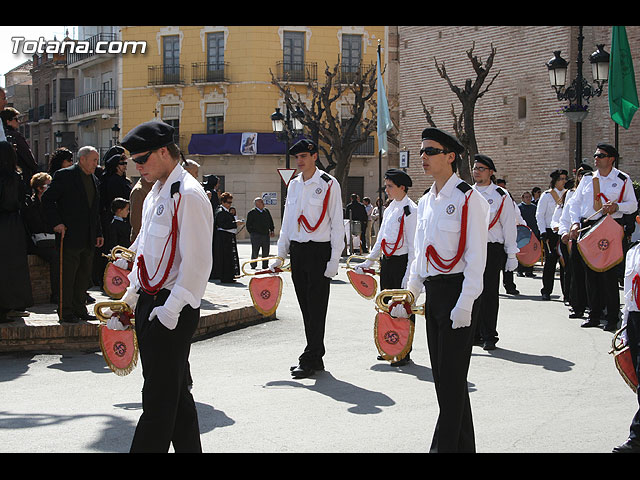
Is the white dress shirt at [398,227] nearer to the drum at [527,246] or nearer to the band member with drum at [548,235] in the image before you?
the drum at [527,246]

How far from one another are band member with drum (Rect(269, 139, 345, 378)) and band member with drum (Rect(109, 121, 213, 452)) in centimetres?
360

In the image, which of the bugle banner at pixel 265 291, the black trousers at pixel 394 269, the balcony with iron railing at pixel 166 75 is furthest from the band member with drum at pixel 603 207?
the balcony with iron railing at pixel 166 75

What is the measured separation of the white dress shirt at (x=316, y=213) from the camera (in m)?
8.42

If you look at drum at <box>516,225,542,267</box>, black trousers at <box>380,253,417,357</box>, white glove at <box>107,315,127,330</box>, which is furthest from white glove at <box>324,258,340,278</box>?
drum at <box>516,225,542,267</box>

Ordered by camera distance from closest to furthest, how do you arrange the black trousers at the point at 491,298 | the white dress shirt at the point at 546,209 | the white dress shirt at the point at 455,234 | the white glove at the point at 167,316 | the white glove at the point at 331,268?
the white glove at the point at 167,316
the white dress shirt at the point at 455,234
the white glove at the point at 331,268
the black trousers at the point at 491,298
the white dress shirt at the point at 546,209

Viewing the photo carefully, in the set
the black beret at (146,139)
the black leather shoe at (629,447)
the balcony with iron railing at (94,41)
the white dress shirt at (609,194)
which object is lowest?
the black leather shoe at (629,447)

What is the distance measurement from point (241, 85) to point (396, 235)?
39861mm

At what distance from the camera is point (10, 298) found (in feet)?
30.8

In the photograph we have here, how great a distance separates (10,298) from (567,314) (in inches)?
309

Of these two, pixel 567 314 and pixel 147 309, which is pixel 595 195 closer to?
pixel 567 314

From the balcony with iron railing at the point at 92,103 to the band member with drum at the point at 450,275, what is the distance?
49348 millimetres

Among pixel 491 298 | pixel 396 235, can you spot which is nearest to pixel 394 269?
pixel 396 235
